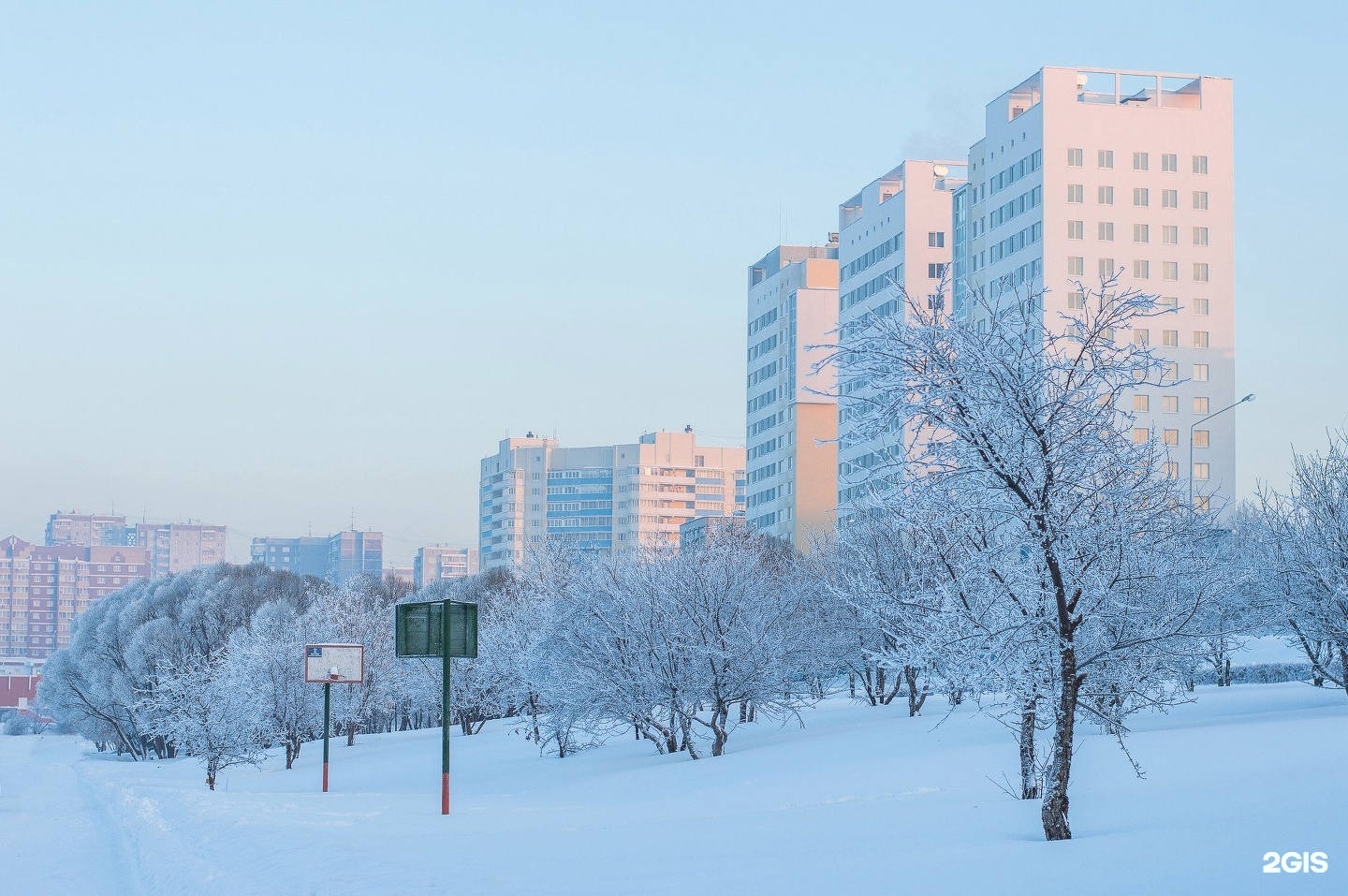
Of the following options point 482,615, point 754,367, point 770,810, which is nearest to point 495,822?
point 770,810

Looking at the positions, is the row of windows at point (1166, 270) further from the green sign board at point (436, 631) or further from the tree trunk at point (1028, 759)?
the tree trunk at point (1028, 759)

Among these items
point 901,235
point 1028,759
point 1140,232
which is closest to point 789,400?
point 901,235

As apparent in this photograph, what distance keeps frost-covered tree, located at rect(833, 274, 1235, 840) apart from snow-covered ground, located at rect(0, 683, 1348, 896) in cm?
154

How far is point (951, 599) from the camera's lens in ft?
44.7

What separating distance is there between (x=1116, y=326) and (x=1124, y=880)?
5.15 meters

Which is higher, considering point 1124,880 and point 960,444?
point 960,444

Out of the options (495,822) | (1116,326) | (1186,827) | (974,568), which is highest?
(1116,326)

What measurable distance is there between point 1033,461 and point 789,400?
132 m

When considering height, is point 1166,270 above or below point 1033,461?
above

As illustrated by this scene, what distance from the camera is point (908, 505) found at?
43.0 ft

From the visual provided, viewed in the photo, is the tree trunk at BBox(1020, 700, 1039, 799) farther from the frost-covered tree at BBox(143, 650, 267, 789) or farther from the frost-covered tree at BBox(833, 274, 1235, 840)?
the frost-covered tree at BBox(143, 650, 267, 789)

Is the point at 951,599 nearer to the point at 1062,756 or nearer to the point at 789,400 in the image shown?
the point at 1062,756

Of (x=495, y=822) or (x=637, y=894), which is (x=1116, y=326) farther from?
(x=495, y=822)

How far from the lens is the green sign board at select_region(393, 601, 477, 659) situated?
20609 mm
